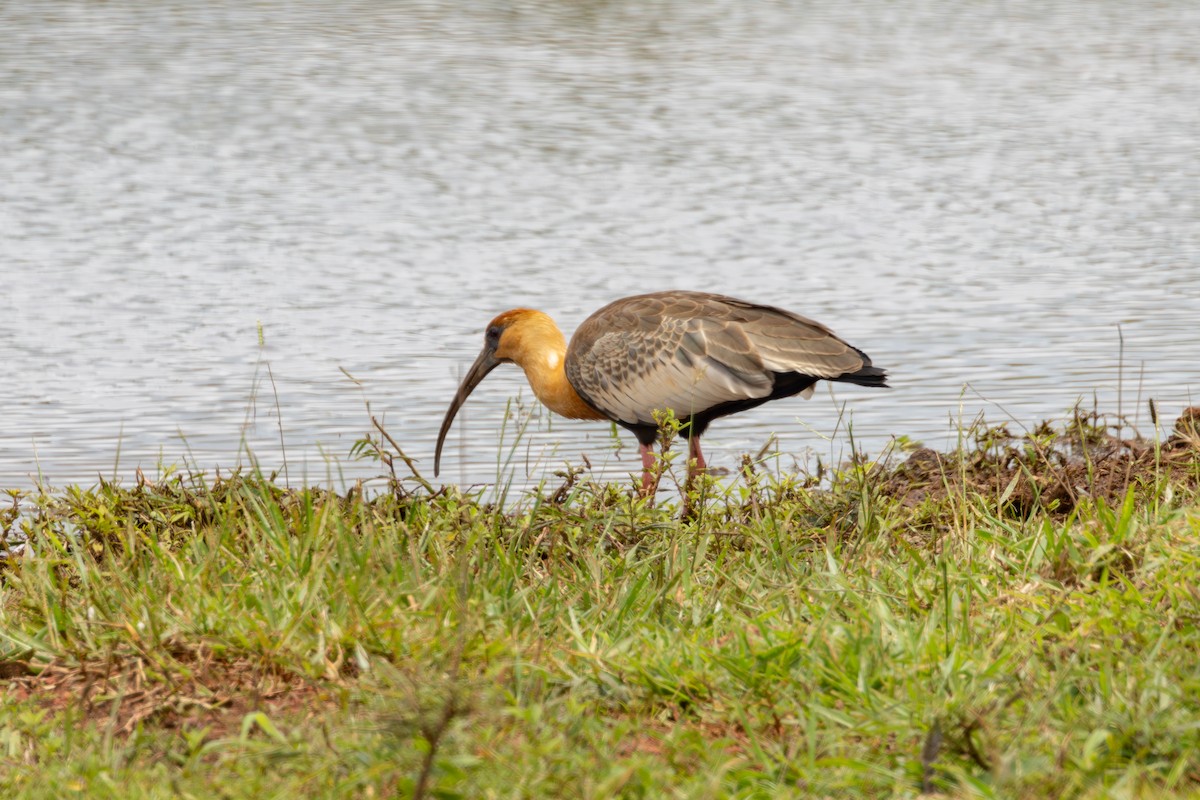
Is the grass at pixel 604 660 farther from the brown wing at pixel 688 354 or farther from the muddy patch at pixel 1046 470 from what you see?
the brown wing at pixel 688 354

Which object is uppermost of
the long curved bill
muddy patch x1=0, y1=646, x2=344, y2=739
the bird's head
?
the bird's head

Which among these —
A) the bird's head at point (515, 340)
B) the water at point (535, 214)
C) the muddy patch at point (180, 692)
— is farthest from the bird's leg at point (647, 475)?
the muddy patch at point (180, 692)

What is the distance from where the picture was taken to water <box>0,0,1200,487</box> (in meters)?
8.04

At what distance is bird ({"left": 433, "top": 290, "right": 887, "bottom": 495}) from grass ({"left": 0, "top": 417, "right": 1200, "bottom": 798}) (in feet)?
5.85

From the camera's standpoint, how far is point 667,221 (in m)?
12.4

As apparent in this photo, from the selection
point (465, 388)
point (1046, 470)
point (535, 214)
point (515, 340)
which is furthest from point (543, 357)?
point (535, 214)

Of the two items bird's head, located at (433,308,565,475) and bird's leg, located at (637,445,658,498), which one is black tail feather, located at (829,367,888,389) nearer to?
bird's leg, located at (637,445,658,498)

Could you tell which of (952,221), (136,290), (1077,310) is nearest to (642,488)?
(1077,310)

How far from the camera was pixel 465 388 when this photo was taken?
7.61m

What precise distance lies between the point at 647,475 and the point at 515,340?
1.70 metres

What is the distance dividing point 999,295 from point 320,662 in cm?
699

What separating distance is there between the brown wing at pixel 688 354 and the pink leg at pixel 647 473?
0.12m

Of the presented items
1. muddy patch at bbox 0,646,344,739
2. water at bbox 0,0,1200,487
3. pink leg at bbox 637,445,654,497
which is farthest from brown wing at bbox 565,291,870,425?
muddy patch at bbox 0,646,344,739

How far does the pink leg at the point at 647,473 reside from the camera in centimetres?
542
